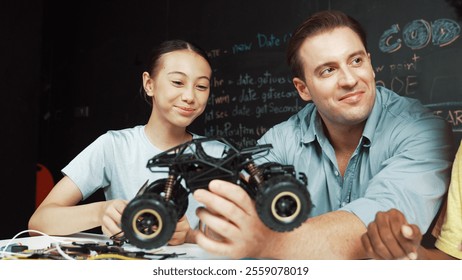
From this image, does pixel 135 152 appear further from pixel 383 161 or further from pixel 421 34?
pixel 421 34

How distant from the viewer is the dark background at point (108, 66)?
1459 millimetres

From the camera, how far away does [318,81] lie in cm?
111

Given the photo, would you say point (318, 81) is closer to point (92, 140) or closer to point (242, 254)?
point (242, 254)

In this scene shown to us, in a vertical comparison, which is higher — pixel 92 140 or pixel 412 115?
pixel 412 115

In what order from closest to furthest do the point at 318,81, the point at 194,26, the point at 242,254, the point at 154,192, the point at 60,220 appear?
the point at 154,192, the point at 242,254, the point at 318,81, the point at 60,220, the point at 194,26

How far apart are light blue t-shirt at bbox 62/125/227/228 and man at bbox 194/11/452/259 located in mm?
297

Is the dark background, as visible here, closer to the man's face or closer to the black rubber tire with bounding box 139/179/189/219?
the man's face

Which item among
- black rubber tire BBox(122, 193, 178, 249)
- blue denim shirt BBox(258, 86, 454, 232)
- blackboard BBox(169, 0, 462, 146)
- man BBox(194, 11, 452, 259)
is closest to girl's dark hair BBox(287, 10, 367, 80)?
man BBox(194, 11, 452, 259)

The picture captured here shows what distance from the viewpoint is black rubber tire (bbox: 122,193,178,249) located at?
2.22 ft

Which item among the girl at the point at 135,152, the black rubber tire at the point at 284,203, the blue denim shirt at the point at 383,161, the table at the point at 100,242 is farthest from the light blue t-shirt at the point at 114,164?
the black rubber tire at the point at 284,203
